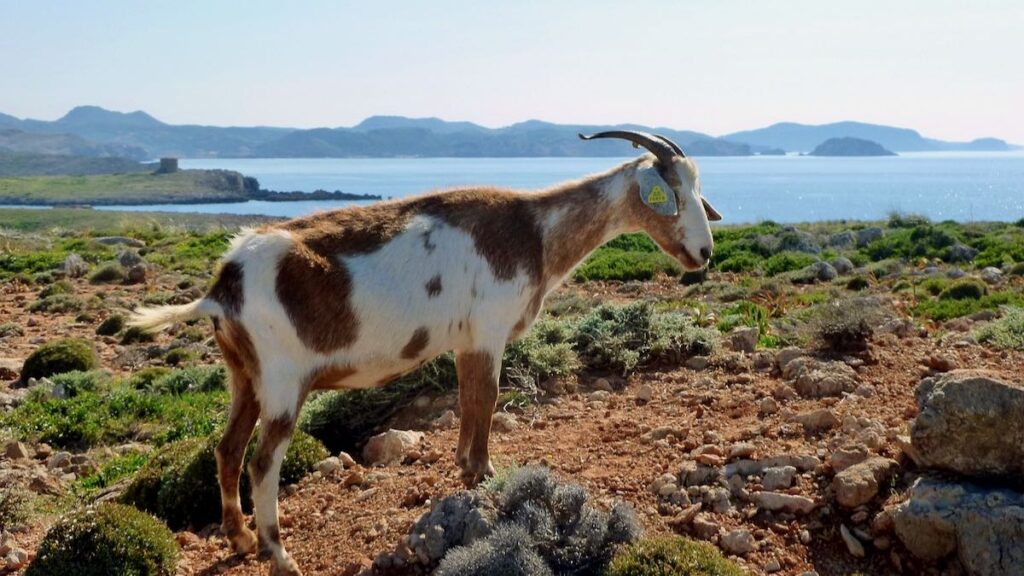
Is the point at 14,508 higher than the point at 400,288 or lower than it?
lower

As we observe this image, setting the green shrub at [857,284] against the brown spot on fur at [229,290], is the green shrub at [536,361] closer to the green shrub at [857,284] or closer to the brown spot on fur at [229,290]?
the brown spot on fur at [229,290]

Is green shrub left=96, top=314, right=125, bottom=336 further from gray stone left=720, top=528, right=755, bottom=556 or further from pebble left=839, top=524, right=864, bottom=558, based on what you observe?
pebble left=839, top=524, right=864, bottom=558

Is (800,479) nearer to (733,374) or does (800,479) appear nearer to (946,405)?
(946,405)

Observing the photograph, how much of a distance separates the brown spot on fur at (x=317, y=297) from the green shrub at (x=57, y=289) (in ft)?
60.6

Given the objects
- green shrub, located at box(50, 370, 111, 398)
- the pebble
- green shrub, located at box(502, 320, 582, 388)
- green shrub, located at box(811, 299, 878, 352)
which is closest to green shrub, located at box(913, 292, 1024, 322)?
green shrub, located at box(811, 299, 878, 352)

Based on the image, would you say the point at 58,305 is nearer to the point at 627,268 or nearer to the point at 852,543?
the point at 627,268

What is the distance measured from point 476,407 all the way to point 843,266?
716 inches

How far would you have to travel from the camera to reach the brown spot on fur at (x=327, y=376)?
5422mm

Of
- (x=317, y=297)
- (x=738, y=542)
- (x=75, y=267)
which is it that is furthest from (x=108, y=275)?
(x=738, y=542)

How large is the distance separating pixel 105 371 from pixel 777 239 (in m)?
19.8

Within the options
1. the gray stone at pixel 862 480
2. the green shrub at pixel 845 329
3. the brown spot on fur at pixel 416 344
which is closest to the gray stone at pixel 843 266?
the green shrub at pixel 845 329

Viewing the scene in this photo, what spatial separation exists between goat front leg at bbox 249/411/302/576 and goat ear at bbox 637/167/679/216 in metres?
2.96

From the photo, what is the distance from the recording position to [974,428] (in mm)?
5383

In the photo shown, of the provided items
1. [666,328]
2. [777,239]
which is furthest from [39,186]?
[666,328]
